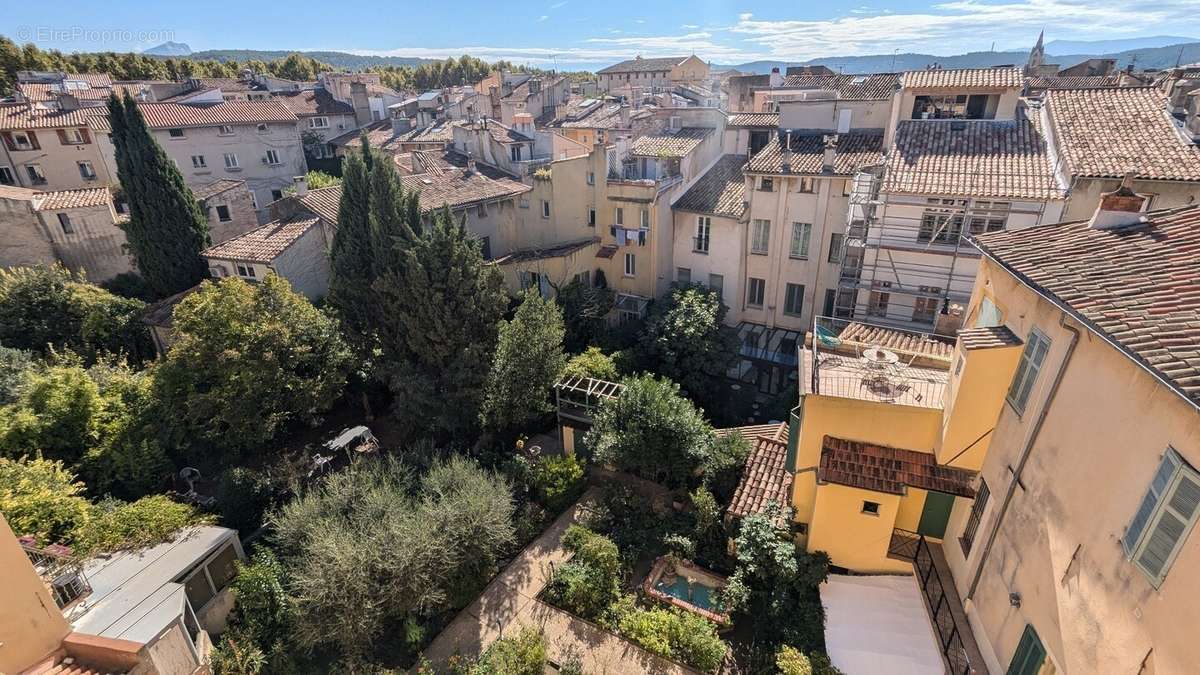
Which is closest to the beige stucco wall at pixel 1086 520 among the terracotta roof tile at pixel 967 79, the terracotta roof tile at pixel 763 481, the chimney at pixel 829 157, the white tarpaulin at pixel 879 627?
the white tarpaulin at pixel 879 627

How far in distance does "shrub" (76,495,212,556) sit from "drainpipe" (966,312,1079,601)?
67.7 feet

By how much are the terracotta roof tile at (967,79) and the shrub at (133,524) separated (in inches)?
1270

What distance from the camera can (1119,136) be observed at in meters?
19.7

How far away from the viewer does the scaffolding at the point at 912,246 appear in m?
20.6

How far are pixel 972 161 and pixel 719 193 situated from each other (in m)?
12.1

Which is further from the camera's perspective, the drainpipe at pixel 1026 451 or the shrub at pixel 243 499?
the shrub at pixel 243 499

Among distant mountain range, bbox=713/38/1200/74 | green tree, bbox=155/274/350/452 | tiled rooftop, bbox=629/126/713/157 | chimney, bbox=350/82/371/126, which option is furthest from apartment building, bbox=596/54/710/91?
green tree, bbox=155/274/350/452

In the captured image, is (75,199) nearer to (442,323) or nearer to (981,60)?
(442,323)

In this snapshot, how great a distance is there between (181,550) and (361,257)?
13.0 m

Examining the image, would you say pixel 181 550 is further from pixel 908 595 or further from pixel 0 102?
pixel 0 102

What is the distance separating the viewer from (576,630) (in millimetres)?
15227

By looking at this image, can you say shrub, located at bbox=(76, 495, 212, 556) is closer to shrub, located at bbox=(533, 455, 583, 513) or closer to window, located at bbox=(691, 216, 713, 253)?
shrub, located at bbox=(533, 455, 583, 513)

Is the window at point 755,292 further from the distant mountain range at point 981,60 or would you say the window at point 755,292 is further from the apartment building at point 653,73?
the distant mountain range at point 981,60

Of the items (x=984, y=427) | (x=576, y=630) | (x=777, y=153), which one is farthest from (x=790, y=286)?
(x=576, y=630)
